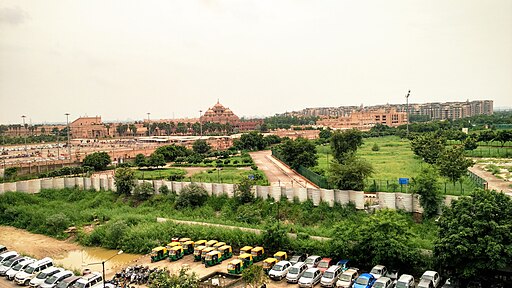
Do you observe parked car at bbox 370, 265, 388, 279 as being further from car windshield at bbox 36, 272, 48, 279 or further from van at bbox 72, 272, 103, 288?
car windshield at bbox 36, 272, 48, 279

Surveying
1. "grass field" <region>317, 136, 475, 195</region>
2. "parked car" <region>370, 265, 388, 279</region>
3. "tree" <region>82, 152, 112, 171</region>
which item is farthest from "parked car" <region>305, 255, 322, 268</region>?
"tree" <region>82, 152, 112, 171</region>

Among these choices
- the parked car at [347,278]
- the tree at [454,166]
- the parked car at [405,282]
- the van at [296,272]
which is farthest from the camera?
the tree at [454,166]

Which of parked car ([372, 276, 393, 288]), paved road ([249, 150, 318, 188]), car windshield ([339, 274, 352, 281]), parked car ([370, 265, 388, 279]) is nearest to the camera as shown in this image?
parked car ([372, 276, 393, 288])

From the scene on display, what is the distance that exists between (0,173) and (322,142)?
47370mm

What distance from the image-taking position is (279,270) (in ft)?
60.5

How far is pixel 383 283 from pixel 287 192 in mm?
11705

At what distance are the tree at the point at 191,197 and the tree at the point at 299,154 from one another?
10738 millimetres

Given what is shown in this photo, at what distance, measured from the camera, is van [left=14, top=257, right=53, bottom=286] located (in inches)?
760

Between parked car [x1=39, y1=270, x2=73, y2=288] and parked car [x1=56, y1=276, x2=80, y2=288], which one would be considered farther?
parked car [x1=39, y1=270, x2=73, y2=288]

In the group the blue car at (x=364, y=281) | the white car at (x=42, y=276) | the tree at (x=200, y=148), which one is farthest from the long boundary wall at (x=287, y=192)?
the tree at (x=200, y=148)

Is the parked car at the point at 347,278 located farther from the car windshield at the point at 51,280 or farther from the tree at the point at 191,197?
the tree at the point at 191,197

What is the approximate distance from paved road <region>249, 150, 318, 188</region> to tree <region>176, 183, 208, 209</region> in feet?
19.8

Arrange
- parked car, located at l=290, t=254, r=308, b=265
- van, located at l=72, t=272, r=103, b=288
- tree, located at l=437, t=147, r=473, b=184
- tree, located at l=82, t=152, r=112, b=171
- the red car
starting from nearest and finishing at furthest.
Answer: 1. van, located at l=72, t=272, r=103, b=288
2. the red car
3. parked car, located at l=290, t=254, r=308, b=265
4. tree, located at l=437, t=147, r=473, b=184
5. tree, located at l=82, t=152, r=112, b=171

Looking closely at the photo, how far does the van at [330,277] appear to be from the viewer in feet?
56.5
